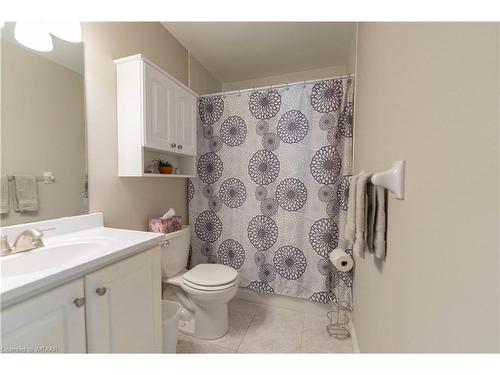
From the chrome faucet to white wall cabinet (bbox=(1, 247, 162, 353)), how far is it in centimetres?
36

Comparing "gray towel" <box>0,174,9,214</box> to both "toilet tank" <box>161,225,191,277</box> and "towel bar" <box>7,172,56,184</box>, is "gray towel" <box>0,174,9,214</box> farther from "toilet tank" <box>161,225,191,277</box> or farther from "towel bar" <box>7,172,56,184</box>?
"toilet tank" <box>161,225,191,277</box>

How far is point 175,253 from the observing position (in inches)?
63.3

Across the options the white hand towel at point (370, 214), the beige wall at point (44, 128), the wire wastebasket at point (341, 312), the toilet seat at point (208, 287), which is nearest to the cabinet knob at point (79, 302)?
the beige wall at point (44, 128)

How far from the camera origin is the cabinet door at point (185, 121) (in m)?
1.62

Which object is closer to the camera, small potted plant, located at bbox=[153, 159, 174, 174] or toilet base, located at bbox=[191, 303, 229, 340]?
toilet base, located at bbox=[191, 303, 229, 340]

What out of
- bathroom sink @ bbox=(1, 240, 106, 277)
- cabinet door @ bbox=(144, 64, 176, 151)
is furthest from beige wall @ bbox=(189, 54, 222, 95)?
bathroom sink @ bbox=(1, 240, 106, 277)

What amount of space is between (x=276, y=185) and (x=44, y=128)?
1468 millimetres

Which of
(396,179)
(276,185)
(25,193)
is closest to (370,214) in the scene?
(396,179)

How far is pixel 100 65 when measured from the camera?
128 cm

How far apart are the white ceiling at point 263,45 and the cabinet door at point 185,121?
54 cm

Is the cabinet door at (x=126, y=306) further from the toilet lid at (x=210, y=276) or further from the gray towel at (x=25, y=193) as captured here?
the gray towel at (x=25, y=193)

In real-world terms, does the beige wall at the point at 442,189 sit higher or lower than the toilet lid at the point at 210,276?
higher

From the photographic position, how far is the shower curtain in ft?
5.40
